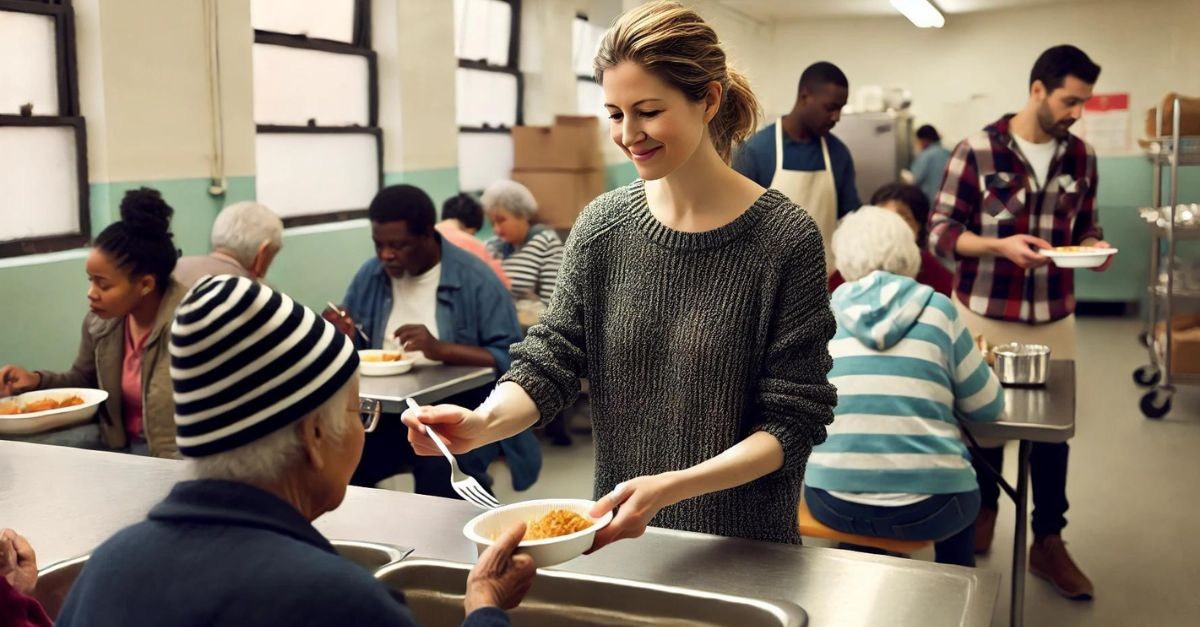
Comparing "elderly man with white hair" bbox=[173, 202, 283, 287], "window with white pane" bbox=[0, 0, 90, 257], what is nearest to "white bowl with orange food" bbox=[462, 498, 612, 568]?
"elderly man with white hair" bbox=[173, 202, 283, 287]

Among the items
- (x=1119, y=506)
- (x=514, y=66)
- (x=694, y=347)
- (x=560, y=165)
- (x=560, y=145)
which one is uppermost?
(x=514, y=66)

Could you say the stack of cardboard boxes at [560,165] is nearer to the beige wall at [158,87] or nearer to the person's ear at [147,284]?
the beige wall at [158,87]

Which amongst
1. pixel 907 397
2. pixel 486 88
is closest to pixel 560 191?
pixel 486 88

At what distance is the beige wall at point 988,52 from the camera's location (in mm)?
9547

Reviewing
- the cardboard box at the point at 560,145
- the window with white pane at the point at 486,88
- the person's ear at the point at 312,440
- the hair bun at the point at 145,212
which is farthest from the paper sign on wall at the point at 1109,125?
the person's ear at the point at 312,440

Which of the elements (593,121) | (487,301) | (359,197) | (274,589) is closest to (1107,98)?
(593,121)

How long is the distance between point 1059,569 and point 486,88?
15.0ft

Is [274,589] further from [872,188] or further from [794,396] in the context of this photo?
[872,188]

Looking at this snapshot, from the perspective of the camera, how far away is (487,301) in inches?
140

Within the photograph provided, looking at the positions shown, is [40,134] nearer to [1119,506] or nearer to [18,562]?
[18,562]

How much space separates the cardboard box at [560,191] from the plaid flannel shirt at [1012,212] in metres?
3.21

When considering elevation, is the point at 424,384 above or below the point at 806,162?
below

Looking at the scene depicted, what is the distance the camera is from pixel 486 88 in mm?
6961

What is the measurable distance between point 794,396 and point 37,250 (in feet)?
10.4
